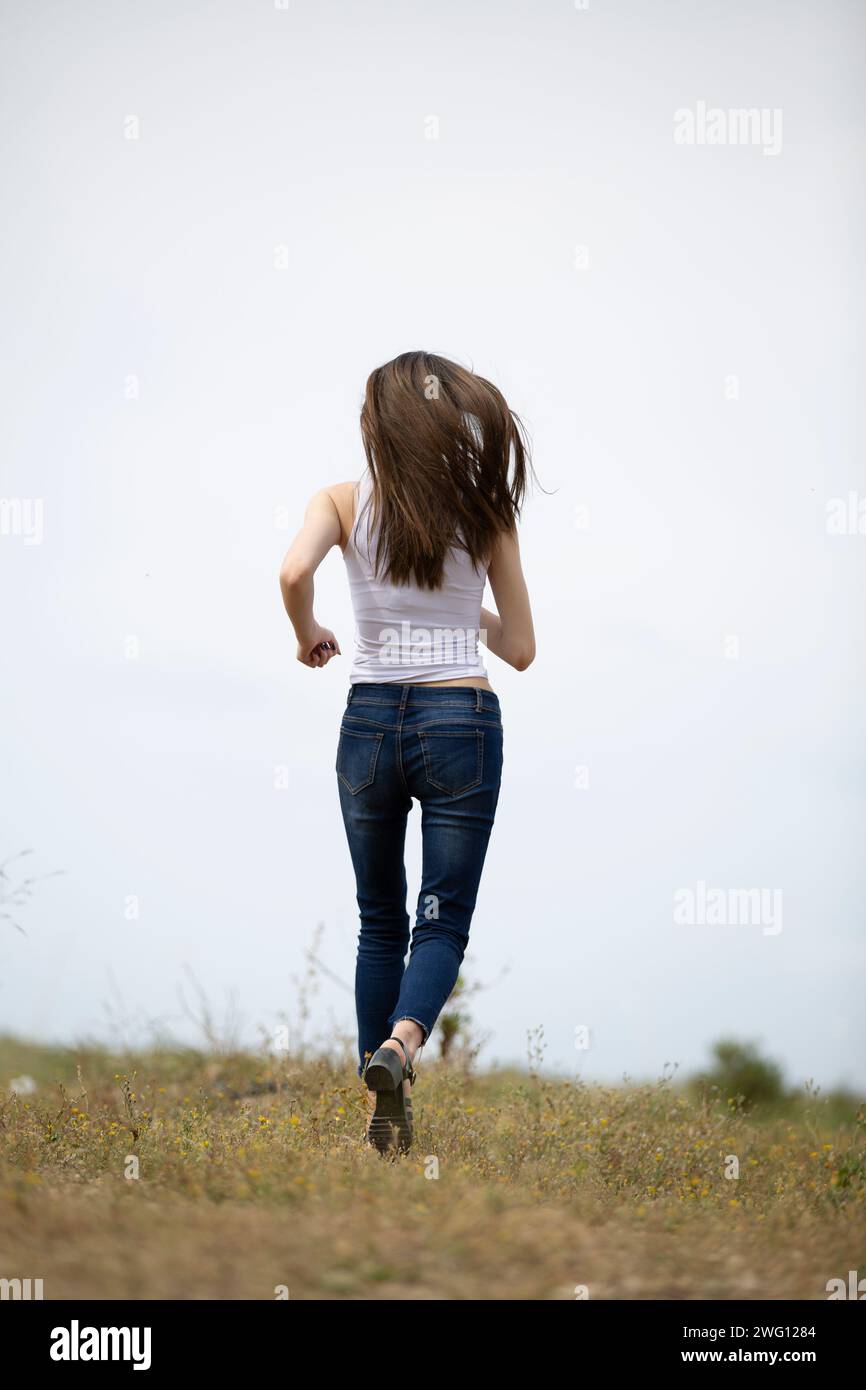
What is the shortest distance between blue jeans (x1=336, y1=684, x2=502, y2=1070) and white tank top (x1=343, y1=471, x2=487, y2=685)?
0.06 meters

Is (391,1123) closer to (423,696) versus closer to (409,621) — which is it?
(423,696)

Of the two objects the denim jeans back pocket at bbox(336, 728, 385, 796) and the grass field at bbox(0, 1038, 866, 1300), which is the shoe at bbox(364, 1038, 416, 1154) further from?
the denim jeans back pocket at bbox(336, 728, 385, 796)

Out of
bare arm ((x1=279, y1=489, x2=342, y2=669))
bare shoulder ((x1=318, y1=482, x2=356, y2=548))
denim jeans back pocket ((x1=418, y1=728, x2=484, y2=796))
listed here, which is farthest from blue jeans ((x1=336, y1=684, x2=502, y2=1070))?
bare shoulder ((x1=318, y1=482, x2=356, y2=548))

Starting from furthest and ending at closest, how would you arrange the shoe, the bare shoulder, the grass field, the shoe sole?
1. the bare shoulder
2. the shoe sole
3. the shoe
4. the grass field

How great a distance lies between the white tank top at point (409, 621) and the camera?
387 centimetres

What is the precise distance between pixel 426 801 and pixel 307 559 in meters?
0.81

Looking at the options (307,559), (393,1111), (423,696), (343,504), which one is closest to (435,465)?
(343,504)

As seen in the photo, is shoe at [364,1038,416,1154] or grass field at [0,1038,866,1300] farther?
shoe at [364,1038,416,1154]

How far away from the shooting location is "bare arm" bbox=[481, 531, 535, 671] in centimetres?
404

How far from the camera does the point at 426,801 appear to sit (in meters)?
3.91
